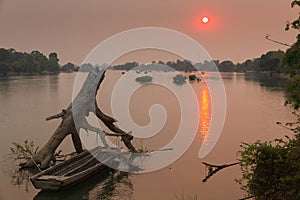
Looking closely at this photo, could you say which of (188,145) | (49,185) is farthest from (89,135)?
(49,185)

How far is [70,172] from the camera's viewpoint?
10.8 metres

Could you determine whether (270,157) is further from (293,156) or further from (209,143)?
(209,143)

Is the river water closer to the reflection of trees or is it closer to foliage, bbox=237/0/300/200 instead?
foliage, bbox=237/0/300/200

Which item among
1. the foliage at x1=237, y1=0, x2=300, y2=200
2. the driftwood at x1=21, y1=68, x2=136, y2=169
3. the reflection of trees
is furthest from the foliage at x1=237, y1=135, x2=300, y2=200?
the reflection of trees

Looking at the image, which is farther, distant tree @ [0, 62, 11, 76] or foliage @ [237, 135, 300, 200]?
distant tree @ [0, 62, 11, 76]

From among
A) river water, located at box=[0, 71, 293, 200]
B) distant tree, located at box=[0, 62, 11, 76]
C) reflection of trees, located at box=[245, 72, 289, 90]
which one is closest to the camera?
river water, located at box=[0, 71, 293, 200]

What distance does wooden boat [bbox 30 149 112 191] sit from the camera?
9555mm

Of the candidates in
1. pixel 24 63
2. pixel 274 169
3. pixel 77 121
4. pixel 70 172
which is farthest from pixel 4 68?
pixel 274 169

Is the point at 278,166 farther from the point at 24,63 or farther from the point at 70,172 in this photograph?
the point at 24,63

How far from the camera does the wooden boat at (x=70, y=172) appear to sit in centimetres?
955

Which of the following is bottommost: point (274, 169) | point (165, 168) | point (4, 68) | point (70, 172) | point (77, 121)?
point (165, 168)

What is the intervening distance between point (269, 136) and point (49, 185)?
1196 centimetres

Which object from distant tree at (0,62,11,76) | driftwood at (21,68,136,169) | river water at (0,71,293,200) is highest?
distant tree at (0,62,11,76)

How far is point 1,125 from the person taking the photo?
20406mm
